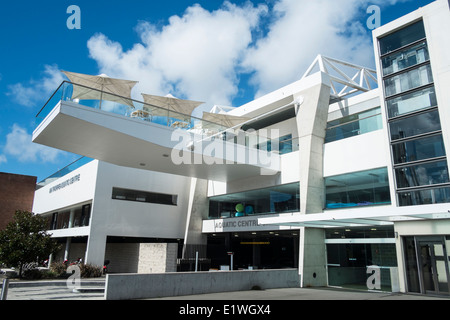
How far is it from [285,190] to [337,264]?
15.3 feet

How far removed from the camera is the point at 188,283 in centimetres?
1242

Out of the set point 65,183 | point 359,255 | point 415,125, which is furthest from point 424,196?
point 65,183

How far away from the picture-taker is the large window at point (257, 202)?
18953 millimetres

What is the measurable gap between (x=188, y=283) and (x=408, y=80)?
11.7m

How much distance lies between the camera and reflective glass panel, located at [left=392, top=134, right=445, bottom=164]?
13.0 m

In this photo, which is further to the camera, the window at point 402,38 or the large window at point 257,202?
→ the large window at point 257,202

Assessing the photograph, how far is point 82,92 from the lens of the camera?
44.3ft

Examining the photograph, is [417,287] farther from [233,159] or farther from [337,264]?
[233,159]

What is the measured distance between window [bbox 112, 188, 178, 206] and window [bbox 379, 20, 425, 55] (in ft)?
55.3

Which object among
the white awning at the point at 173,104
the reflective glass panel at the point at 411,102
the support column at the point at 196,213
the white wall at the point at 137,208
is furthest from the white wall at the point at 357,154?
the white wall at the point at 137,208

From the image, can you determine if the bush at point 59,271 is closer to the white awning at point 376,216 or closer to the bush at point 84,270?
the bush at point 84,270

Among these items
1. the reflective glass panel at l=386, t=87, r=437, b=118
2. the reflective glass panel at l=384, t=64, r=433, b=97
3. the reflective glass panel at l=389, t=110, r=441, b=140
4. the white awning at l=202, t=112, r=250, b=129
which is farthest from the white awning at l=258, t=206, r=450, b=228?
the white awning at l=202, t=112, r=250, b=129

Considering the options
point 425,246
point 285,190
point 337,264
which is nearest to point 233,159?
point 285,190
